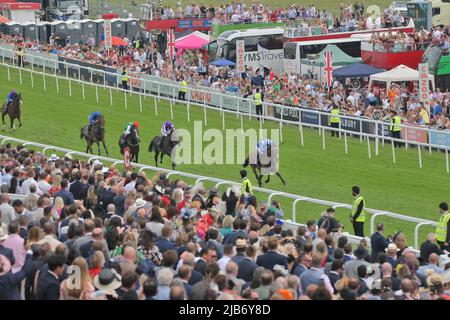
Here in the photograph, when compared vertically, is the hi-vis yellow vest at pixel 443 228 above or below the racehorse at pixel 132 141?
above

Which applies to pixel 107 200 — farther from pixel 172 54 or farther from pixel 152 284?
pixel 172 54

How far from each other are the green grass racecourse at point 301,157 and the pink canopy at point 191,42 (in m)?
7.64

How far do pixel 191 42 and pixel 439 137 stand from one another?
55.7ft

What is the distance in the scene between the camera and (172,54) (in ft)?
122

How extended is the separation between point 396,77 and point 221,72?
5.78 m

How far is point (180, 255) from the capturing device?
11844 mm

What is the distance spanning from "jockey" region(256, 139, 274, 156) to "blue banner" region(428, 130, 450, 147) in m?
4.49

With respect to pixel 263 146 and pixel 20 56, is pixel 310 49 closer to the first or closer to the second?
pixel 20 56

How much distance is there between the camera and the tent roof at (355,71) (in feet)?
116

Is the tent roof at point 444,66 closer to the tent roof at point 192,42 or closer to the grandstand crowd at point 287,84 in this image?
the grandstand crowd at point 287,84

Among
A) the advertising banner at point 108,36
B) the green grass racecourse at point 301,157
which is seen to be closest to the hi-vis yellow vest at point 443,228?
the green grass racecourse at point 301,157

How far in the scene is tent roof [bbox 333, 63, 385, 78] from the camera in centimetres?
3531

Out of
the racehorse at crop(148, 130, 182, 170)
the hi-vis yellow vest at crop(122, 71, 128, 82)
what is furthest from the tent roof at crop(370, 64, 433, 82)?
the racehorse at crop(148, 130, 182, 170)

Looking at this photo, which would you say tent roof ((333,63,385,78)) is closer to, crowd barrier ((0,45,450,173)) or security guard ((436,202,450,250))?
crowd barrier ((0,45,450,173))
